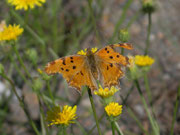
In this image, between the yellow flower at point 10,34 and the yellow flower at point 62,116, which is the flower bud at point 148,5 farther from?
the yellow flower at point 62,116

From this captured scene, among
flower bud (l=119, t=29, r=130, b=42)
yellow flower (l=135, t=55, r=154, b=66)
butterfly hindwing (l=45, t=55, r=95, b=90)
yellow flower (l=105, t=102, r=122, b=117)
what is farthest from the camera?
yellow flower (l=135, t=55, r=154, b=66)

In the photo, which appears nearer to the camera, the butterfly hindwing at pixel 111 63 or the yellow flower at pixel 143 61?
the butterfly hindwing at pixel 111 63

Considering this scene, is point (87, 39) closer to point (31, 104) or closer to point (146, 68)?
point (31, 104)

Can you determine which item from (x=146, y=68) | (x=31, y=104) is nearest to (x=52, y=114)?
(x=146, y=68)

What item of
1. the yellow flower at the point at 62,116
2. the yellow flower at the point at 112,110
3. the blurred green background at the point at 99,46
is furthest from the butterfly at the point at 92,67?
the blurred green background at the point at 99,46

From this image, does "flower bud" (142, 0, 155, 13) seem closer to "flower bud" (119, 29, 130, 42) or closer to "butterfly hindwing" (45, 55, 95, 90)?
"flower bud" (119, 29, 130, 42)

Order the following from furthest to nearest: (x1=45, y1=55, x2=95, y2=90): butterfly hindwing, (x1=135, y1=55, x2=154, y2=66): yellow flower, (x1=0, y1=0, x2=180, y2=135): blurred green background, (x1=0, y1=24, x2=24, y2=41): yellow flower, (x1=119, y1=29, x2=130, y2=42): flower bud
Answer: (x1=0, y1=0, x2=180, y2=135): blurred green background, (x1=135, y1=55, x2=154, y2=66): yellow flower, (x1=0, y1=24, x2=24, y2=41): yellow flower, (x1=119, y1=29, x2=130, y2=42): flower bud, (x1=45, y1=55, x2=95, y2=90): butterfly hindwing

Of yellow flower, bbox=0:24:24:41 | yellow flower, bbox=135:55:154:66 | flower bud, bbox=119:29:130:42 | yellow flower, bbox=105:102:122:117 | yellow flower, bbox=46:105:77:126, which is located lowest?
yellow flower, bbox=105:102:122:117

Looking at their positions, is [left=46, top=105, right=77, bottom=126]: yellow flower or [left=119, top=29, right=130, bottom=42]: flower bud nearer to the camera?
[left=46, top=105, right=77, bottom=126]: yellow flower

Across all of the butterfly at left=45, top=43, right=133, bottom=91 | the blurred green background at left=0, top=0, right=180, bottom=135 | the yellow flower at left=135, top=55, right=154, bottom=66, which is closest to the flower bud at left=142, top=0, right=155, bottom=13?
the blurred green background at left=0, top=0, right=180, bottom=135
